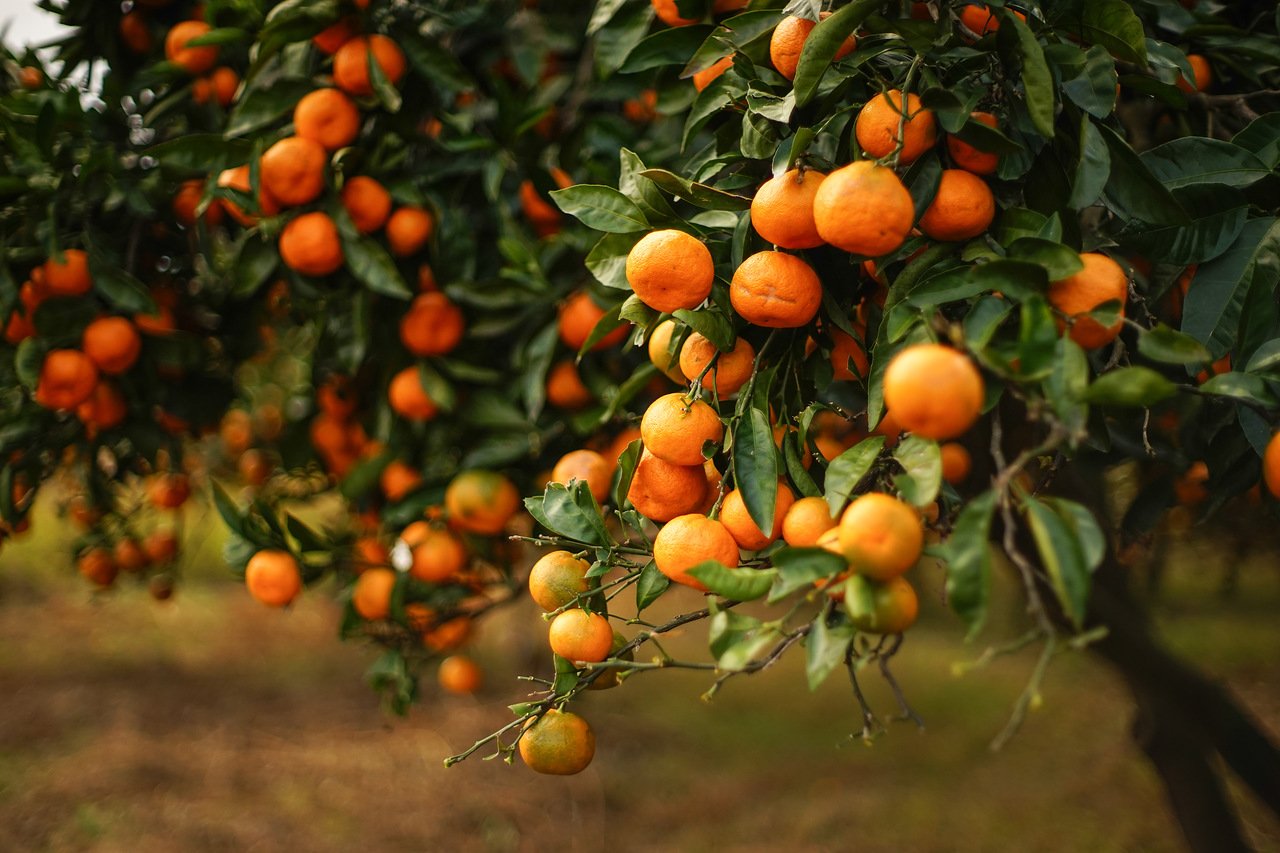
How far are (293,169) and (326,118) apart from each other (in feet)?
0.37

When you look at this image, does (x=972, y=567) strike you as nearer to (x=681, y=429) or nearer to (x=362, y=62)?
(x=681, y=429)

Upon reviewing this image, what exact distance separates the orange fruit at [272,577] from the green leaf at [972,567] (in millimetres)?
1329

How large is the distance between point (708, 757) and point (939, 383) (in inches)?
124

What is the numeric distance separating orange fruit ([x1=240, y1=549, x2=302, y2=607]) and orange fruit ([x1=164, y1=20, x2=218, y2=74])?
39.9 inches

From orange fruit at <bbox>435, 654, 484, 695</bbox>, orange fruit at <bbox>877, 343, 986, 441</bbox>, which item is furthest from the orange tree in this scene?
orange fruit at <bbox>435, 654, 484, 695</bbox>

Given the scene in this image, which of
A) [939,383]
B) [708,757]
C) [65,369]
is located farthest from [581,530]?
[708,757]

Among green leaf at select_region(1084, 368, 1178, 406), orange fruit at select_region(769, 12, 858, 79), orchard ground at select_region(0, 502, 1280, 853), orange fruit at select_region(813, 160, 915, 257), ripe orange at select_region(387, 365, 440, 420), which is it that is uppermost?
orange fruit at select_region(769, 12, 858, 79)

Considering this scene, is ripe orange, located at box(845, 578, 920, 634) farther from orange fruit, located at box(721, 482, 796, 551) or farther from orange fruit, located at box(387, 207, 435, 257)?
orange fruit, located at box(387, 207, 435, 257)

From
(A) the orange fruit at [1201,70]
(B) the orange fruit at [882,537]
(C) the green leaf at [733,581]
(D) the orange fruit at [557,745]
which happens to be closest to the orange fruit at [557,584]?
(D) the orange fruit at [557,745]

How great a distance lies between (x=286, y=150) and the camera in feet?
4.69

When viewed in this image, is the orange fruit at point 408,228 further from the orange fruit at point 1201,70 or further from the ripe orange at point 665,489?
the orange fruit at point 1201,70

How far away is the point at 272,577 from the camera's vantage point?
1.57 m

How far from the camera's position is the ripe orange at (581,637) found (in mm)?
861

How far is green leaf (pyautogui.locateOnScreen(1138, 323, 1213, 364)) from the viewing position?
2.27 feet
